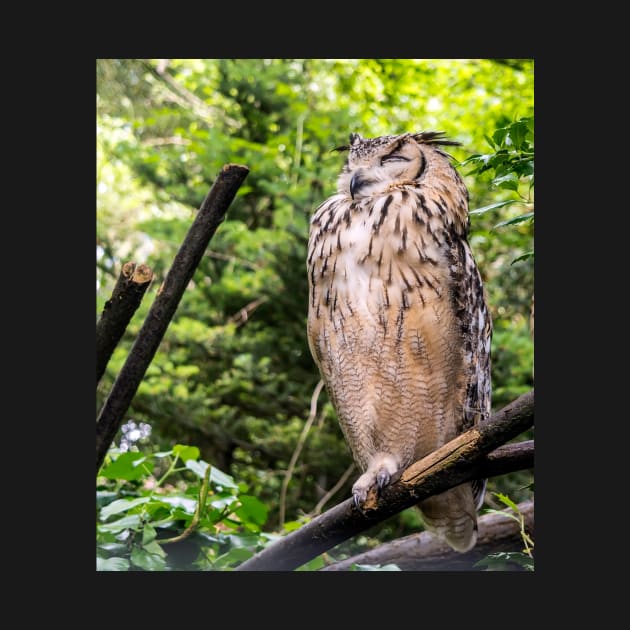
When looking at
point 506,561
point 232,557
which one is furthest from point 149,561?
point 506,561

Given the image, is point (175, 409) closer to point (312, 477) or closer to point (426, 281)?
point (312, 477)

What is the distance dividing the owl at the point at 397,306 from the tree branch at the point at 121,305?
1.76ft

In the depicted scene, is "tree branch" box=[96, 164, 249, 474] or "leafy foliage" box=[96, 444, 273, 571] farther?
"leafy foliage" box=[96, 444, 273, 571]

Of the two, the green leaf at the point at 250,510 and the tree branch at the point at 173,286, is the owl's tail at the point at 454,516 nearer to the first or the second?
the green leaf at the point at 250,510

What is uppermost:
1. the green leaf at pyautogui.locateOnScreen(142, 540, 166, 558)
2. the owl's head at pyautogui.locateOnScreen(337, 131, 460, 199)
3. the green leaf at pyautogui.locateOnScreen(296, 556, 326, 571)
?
the owl's head at pyautogui.locateOnScreen(337, 131, 460, 199)

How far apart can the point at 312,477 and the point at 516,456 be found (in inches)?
99.0

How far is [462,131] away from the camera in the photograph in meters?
4.49

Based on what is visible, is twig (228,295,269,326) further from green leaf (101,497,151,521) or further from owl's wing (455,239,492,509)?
owl's wing (455,239,492,509)

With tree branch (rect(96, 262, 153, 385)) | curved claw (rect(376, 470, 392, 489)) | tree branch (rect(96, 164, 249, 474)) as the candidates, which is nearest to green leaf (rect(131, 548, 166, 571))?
tree branch (rect(96, 164, 249, 474))

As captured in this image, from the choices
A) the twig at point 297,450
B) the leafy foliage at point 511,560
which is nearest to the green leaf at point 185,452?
the twig at point 297,450

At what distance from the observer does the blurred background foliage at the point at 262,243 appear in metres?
4.03

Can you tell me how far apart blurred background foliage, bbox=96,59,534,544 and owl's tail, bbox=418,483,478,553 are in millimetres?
1203

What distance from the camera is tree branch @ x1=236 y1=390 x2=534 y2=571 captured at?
1760 millimetres
